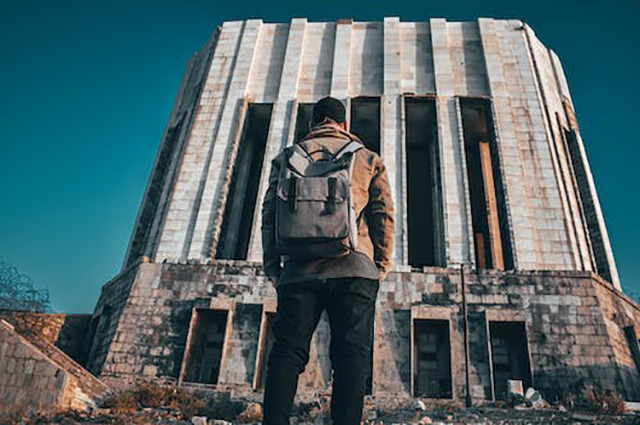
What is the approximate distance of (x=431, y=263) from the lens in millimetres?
23016

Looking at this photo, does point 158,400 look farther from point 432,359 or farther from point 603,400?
point 603,400

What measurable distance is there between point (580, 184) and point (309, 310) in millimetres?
20011

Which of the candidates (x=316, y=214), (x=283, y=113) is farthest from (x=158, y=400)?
(x=283, y=113)

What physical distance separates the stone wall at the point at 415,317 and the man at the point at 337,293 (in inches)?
401

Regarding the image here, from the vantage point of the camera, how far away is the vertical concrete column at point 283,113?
1762cm

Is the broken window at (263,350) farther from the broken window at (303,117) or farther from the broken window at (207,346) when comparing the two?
the broken window at (303,117)

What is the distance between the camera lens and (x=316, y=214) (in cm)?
353

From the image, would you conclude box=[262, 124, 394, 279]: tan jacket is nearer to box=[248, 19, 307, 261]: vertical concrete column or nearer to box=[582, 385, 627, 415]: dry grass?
box=[582, 385, 627, 415]: dry grass

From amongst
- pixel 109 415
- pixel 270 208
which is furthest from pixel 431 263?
pixel 270 208

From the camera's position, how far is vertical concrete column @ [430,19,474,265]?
16578 mm

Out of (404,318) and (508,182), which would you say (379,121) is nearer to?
(508,182)

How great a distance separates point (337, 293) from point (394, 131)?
16.6 meters

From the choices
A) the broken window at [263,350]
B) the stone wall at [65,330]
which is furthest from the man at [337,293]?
the stone wall at [65,330]

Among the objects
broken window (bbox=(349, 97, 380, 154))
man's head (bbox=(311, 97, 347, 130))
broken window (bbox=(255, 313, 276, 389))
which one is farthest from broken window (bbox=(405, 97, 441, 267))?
man's head (bbox=(311, 97, 347, 130))
